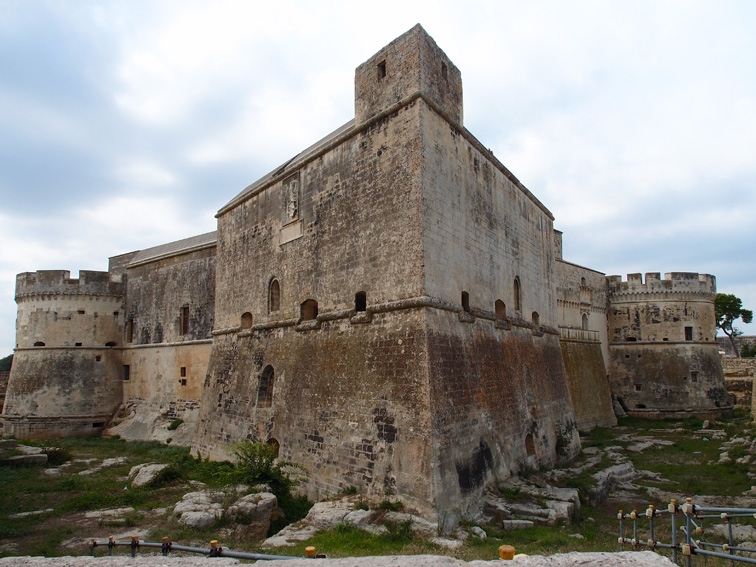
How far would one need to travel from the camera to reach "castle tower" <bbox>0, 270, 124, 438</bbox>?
1997cm

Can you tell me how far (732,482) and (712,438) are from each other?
24.2ft

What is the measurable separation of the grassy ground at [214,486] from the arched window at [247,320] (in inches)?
156

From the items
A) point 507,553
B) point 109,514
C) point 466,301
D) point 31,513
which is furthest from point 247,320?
point 507,553

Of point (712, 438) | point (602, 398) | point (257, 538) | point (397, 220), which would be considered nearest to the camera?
point (257, 538)

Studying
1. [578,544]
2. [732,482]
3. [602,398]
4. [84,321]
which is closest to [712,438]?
[602,398]

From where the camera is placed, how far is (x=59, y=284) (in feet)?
69.4

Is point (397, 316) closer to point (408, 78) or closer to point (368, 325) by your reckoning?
point (368, 325)

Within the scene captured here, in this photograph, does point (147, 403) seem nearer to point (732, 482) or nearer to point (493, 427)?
point (493, 427)

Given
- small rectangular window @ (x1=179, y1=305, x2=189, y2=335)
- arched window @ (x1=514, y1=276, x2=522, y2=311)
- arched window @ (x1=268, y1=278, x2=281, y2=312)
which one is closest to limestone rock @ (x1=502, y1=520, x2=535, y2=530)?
arched window @ (x1=514, y1=276, x2=522, y2=311)

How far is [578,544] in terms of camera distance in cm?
799

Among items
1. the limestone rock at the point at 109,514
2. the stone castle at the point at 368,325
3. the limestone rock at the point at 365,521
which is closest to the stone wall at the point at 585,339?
the stone castle at the point at 368,325

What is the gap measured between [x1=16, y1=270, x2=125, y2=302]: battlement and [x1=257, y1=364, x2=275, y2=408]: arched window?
12.2 metres

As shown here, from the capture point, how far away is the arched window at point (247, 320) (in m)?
14.9

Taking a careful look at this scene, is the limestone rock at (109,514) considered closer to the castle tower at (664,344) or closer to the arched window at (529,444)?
the arched window at (529,444)
